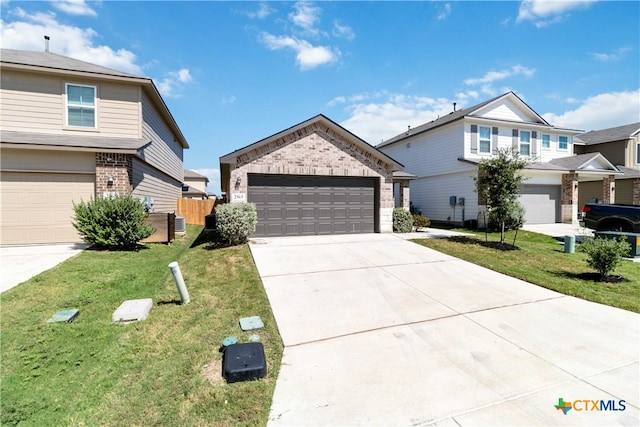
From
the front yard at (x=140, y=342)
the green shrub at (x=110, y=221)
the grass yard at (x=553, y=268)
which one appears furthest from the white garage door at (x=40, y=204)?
the grass yard at (x=553, y=268)

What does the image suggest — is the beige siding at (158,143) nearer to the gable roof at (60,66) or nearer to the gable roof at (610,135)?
the gable roof at (60,66)

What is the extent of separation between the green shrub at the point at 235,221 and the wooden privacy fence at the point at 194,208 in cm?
1007

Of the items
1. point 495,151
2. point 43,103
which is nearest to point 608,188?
point 495,151

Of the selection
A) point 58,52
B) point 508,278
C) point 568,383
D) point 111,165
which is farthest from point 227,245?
point 58,52

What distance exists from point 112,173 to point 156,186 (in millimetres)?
4123

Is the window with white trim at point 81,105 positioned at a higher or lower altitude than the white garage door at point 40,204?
higher

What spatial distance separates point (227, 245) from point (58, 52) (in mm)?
12310

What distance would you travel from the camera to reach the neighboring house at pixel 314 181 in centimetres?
1134

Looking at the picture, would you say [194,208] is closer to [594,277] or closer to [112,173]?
[112,173]

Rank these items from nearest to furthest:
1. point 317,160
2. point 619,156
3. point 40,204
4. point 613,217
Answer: point 40,204, point 613,217, point 317,160, point 619,156

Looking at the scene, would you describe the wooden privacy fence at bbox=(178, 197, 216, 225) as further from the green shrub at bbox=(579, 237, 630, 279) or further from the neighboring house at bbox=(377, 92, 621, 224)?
the green shrub at bbox=(579, 237, 630, 279)

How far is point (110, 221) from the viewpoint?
27.7 ft

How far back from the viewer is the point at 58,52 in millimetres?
12914

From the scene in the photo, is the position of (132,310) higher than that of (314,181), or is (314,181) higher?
(314,181)
